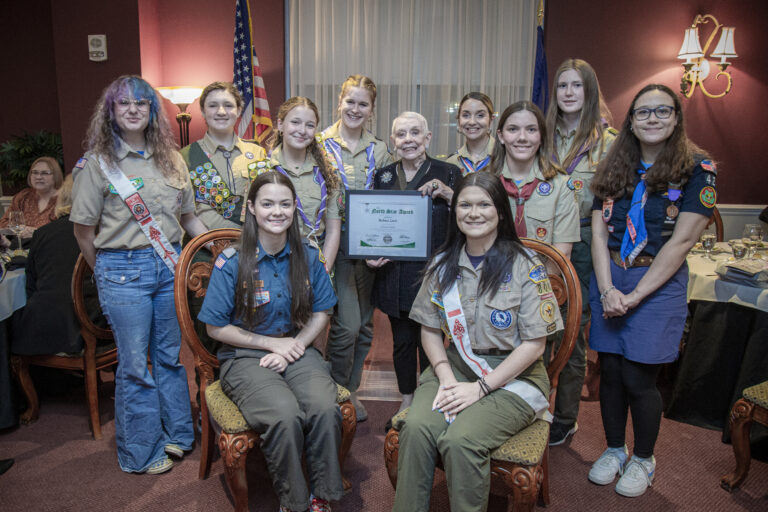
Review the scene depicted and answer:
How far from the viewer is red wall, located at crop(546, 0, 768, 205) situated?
17.6ft

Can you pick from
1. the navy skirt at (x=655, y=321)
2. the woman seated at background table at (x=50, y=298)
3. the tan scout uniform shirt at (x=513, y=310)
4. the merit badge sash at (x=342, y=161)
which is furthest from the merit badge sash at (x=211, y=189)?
the navy skirt at (x=655, y=321)

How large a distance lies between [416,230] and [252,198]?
0.77 meters

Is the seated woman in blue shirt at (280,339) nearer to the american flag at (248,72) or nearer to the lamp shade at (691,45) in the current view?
the american flag at (248,72)

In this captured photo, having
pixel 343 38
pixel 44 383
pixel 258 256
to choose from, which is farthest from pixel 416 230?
pixel 343 38

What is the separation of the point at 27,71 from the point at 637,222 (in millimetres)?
6259

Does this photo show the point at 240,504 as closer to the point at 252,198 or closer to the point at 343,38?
the point at 252,198

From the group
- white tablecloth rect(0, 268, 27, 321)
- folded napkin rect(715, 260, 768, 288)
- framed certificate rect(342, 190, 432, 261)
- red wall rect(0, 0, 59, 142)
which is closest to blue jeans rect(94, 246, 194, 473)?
white tablecloth rect(0, 268, 27, 321)

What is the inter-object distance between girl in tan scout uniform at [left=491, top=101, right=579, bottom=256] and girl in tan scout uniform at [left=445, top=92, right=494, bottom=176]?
21 cm

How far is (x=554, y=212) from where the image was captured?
233 centimetres

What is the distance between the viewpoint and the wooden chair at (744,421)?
6.89 feet

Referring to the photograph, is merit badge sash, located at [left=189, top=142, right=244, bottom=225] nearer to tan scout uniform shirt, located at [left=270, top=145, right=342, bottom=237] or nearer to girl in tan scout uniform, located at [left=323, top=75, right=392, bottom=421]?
tan scout uniform shirt, located at [left=270, top=145, right=342, bottom=237]

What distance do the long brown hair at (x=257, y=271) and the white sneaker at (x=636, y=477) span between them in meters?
1.50

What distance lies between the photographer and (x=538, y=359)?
6.49ft

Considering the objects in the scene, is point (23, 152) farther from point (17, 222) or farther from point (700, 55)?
point (700, 55)
